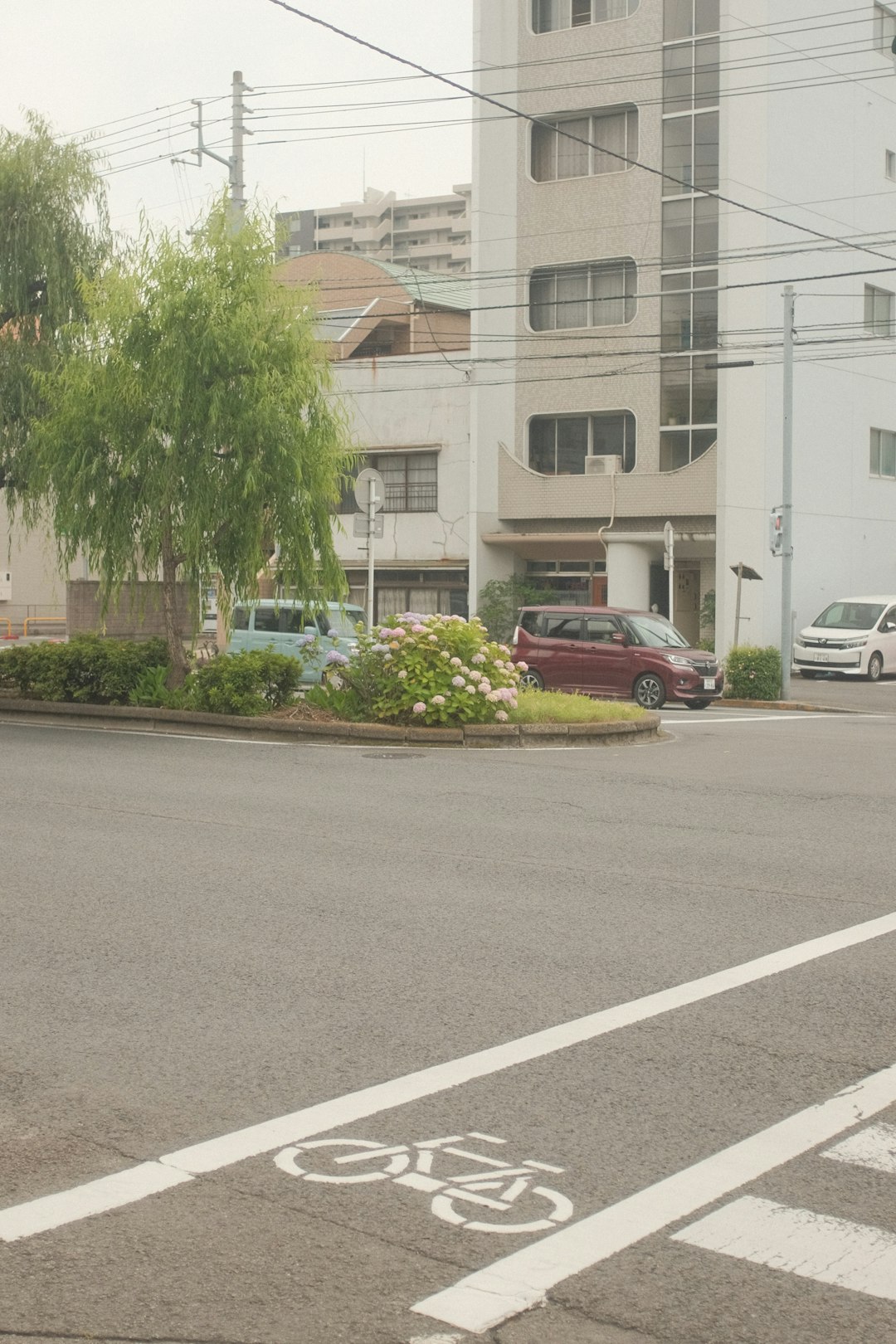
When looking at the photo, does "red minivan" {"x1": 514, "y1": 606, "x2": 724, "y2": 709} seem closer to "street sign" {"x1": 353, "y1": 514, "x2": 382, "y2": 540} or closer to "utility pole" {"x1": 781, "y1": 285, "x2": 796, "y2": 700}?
"utility pole" {"x1": 781, "y1": 285, "x2": 796, "y2": 700}

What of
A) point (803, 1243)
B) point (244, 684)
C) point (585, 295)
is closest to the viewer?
point (803, 1243)

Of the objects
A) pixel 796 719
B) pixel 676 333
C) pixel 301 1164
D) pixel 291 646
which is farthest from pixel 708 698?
pixel 301 1164

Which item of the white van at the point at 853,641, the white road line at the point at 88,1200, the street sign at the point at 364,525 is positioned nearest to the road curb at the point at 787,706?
the white van at the point at 853,641

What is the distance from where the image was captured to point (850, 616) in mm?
36219

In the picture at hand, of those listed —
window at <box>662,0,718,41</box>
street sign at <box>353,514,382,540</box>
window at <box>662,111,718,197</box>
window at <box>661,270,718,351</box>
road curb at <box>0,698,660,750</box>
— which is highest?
window at <box>662,0,718,41</box>

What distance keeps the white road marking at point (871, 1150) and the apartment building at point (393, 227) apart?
107 metres

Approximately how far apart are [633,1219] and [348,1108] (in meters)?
1.20

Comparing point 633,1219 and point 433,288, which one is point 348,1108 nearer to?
point 633,1219

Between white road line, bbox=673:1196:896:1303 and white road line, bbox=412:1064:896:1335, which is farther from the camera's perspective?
white road line, bbox=673:1196:896:1303

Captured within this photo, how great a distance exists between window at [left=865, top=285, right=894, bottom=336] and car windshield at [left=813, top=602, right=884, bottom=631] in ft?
29.8

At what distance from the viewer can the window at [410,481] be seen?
4338 cm

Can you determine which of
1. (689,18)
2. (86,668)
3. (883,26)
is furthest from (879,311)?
(86,668)

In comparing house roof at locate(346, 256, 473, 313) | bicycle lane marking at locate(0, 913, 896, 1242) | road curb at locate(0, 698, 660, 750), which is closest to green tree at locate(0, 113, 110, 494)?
road curb at locate(0, 698, 660, 750)

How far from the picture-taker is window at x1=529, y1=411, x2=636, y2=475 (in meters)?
40.0
